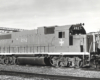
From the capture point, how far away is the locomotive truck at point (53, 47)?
1427 centimetres

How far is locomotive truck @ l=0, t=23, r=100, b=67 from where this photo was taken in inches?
562

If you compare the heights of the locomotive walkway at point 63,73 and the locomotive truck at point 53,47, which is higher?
the locomotive truck at point 53,47

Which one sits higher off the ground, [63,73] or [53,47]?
[53,47]

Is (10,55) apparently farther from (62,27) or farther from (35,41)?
(62,27)

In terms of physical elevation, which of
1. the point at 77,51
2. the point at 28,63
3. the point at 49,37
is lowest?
the point at 28,63

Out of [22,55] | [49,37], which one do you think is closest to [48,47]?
[49,37]

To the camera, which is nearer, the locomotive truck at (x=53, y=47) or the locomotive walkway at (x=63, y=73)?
the locomotive walkway at (x=63, y=73)

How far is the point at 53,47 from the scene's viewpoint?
1576 cm

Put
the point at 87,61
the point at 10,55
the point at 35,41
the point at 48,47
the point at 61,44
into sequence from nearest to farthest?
the point at 87,61 → the point at 61,44 → the point at 48,47 → the point at 35,41 → the point at 10,55

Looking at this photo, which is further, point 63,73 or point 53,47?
point 53,47

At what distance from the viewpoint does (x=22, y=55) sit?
60.2ft

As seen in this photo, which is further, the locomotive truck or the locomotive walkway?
the locomotive truck

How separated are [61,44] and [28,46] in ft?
14.0

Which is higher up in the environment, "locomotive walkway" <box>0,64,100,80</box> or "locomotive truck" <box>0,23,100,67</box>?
"locomotive truck" <box>0,23,100,67</box>
